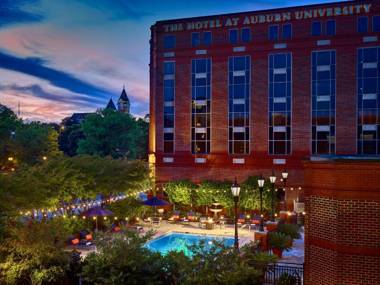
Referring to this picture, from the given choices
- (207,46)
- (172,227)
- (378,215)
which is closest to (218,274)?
(378,215)

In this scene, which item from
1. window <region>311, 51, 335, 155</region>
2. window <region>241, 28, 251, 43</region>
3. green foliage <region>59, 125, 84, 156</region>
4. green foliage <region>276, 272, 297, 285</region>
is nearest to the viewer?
green foliage <region>276, 272, 297, 285</region>

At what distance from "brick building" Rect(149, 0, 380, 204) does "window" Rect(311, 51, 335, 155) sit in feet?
0.29

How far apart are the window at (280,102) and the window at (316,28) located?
3.01 meters

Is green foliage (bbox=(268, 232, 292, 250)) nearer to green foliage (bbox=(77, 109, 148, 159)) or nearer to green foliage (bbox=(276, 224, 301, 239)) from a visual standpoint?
green foliage (bbox=(276, 224, 301, 239))

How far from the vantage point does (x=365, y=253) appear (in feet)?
38.3

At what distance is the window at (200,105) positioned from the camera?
4075 centimetres

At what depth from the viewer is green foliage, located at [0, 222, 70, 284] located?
1534 cm

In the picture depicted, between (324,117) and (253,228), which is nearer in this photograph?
(253,228)

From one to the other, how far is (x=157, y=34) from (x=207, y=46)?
566 centimetres

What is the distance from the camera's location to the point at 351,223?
1176 cm

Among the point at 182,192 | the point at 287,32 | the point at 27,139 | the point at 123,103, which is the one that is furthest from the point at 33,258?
the point at 123,103

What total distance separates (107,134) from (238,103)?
120ft

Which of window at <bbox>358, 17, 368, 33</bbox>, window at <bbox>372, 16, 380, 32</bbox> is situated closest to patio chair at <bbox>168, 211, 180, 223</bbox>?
window at <bbox>358, 17, 368, 33</bbox>

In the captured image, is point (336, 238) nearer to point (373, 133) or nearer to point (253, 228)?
point (253, 228)
